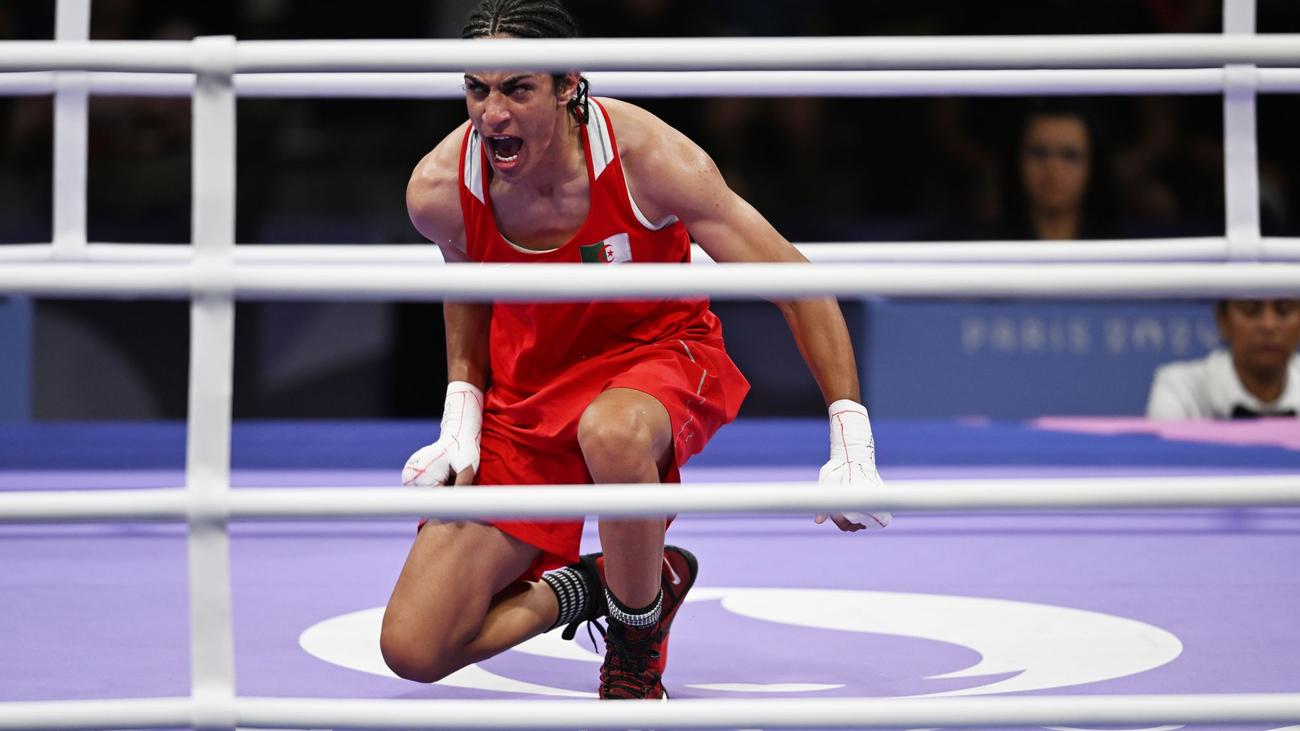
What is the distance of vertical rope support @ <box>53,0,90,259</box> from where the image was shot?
2.85 m

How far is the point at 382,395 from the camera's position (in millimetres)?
4555

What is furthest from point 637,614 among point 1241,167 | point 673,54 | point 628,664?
point 1241,167

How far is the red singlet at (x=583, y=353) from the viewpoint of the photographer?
2041 millimetres

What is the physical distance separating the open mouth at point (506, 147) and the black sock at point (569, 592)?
60 centimetres

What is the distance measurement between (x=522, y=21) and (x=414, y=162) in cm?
365

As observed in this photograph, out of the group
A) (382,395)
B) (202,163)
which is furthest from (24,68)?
(382,395)

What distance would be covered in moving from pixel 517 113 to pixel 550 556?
64cm

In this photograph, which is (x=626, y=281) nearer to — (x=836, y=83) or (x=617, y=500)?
(x=617, y=500)

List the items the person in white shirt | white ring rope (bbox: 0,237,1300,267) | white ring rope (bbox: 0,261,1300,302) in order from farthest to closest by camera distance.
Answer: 1. the person in white shirt
2. white ring rope (bbox: 0,237,1300,267)
3. white ring rope (bbox: 0,261,1300,302)

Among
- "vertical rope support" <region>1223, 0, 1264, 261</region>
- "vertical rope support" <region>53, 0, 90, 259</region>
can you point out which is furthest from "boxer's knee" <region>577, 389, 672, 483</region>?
"vertical rope support" <region>53, 0, 90, 259</region>

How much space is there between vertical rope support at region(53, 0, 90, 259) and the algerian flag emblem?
125 cm

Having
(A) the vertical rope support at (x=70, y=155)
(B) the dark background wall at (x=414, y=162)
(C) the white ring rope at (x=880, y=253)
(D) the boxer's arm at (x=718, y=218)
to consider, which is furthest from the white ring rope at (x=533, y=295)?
(B) the dark background wall at (x=414, y=162)

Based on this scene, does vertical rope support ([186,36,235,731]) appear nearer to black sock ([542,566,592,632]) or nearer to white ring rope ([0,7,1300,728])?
white ring rope ([0,7,1300,728])

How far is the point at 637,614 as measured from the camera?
196cm
